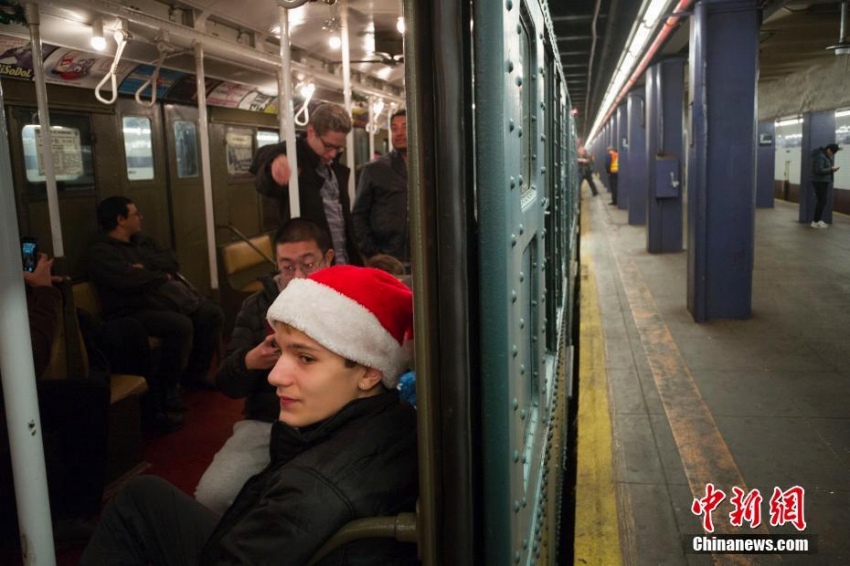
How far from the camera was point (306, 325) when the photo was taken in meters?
1.73

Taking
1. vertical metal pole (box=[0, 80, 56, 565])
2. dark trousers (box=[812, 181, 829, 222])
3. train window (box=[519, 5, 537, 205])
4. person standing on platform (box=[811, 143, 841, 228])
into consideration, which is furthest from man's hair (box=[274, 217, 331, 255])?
dark trousers (box=[812, 181, 829, 222])

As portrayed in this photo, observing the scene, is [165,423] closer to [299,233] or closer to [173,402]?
[173,402]

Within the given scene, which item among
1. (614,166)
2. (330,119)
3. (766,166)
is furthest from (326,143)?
(614,166)

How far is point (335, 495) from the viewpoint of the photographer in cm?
147

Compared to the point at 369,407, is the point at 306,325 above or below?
above

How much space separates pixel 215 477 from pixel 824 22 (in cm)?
1201

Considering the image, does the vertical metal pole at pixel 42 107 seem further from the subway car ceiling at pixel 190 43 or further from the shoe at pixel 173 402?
the shoe at pixel 173 402

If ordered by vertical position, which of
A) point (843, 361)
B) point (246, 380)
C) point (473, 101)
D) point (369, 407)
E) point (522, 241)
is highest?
point (473, 101)

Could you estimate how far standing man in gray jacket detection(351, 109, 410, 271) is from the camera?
15.6 feet

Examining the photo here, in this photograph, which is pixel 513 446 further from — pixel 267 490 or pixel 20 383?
pixel 20 383

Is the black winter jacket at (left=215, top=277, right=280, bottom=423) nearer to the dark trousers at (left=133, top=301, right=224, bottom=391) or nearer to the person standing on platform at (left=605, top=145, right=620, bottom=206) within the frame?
the dark trousers at (left=133, top=301, right=224, bottom=391)

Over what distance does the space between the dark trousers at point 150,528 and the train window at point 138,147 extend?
4.97 m

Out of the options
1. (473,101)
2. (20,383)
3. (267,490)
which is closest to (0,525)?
(20,383)

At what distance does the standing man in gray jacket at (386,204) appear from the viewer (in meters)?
4.77
